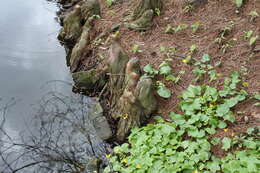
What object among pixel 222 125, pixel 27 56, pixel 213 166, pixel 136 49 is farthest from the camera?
pixel 27 56

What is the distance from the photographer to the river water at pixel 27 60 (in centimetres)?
500

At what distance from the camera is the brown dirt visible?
374 centimetres

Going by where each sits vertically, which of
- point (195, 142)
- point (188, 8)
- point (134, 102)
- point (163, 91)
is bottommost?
point (195, 142)

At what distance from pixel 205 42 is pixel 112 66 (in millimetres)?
1561

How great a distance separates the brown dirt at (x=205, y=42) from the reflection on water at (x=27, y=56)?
131 centimetres

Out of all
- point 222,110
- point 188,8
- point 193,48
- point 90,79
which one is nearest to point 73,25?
point 90,79

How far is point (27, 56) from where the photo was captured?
20.4 feet

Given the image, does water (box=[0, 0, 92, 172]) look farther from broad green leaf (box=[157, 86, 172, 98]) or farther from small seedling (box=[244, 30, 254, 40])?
small seedling (box=[244, 30, 254, 40])

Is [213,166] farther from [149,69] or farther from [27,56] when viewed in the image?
[27,56]

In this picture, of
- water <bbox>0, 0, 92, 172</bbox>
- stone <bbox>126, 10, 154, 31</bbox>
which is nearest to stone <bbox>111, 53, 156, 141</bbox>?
stone <bbox>126, 10, 154, 31</bbox>

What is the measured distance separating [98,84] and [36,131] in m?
1.26

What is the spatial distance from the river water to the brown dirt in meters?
1.28

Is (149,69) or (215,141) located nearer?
(215,141)

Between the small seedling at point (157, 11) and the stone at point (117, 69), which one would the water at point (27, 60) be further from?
the small seedling at point (157, 11)
